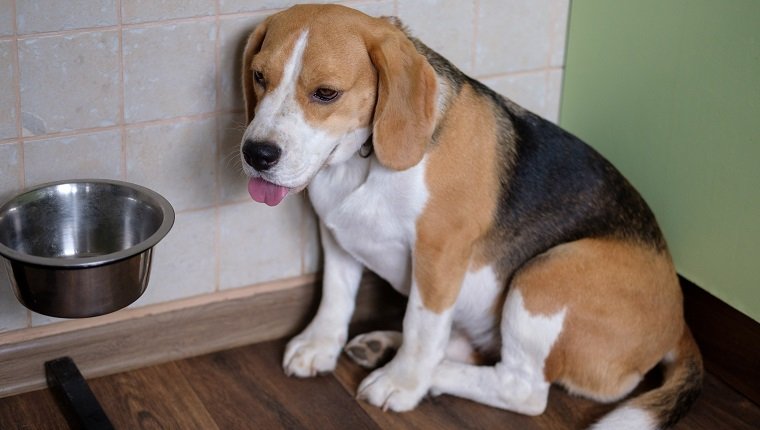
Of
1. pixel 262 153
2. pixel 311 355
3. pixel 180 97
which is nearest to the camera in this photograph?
pixel 262 153

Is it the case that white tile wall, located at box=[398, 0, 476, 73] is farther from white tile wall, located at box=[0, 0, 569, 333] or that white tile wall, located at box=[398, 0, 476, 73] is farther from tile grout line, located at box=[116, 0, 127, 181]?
tile grout line, located at box=[116, 0, 127, 181]

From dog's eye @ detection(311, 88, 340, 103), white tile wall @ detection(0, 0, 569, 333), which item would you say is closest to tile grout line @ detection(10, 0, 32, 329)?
white tile wall @ detection(0, 0, 569, 333)

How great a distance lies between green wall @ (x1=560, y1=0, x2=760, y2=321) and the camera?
2.51m

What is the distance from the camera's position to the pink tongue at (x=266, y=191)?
7.47 ft

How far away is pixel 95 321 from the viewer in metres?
2.62

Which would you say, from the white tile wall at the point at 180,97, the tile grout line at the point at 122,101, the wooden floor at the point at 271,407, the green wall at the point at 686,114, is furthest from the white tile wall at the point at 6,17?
the green wall at the point at 686,114

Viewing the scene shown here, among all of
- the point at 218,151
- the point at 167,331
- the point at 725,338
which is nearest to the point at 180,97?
the point at 218,151

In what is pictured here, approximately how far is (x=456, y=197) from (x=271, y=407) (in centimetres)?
69

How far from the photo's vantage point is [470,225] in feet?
8.13

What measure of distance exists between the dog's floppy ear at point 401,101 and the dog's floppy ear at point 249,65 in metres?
0.28

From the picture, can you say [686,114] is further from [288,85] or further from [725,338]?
[288,85]

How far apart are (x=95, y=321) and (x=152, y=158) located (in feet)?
1.44

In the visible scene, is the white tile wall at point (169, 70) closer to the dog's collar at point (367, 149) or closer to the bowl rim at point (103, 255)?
the bowl rim at point (103, 255)

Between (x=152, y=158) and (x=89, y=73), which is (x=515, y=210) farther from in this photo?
(x=89, y=73)
